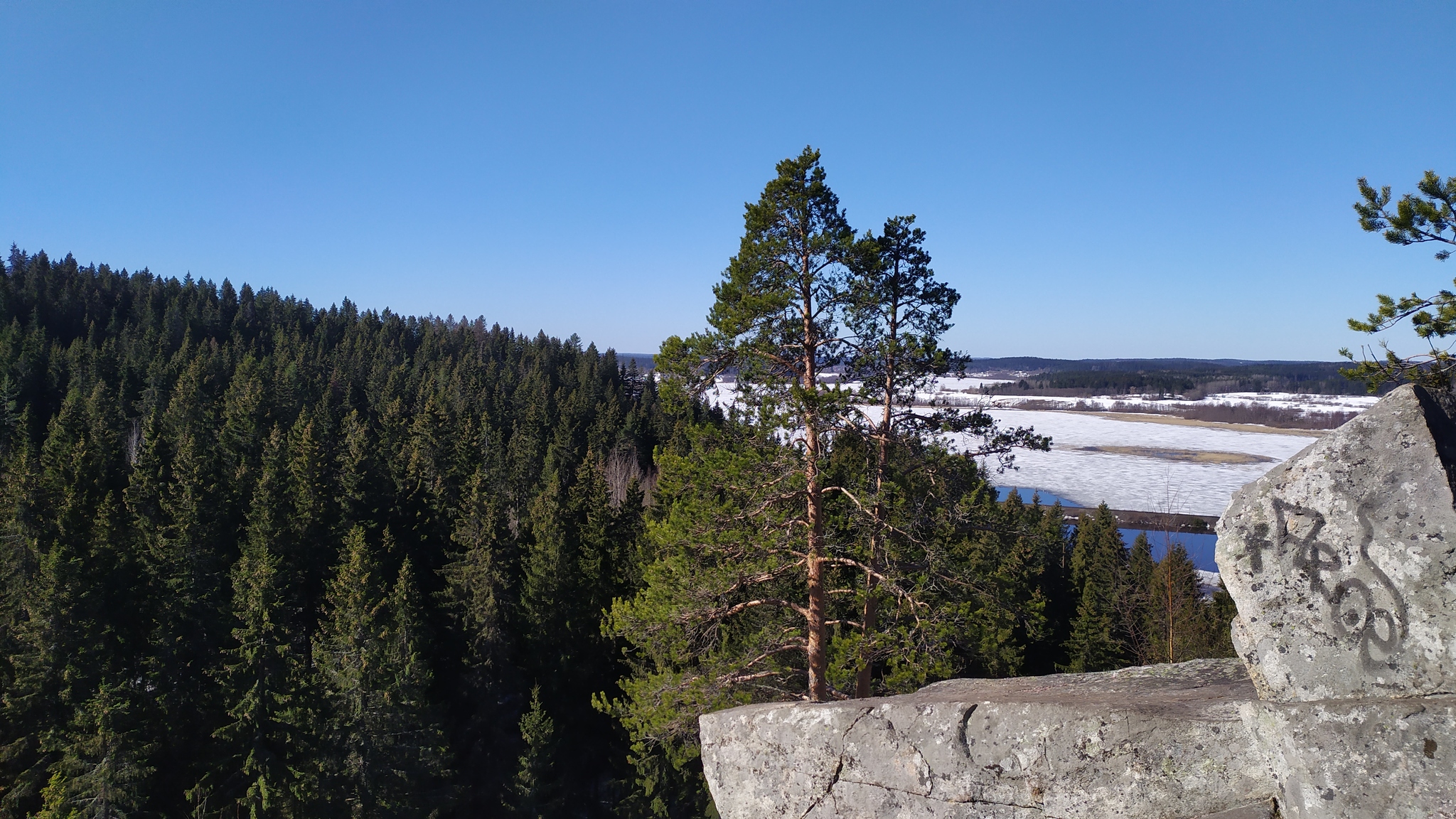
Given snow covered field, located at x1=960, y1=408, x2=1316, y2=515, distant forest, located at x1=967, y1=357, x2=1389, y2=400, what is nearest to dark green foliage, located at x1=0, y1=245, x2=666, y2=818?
snow covered field, located at x1=960, y1=408, x2=1316, y2=515

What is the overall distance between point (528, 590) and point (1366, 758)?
22177 mm

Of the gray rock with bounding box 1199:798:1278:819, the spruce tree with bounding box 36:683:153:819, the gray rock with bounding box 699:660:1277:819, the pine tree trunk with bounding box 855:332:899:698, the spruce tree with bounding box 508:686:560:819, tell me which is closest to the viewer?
the gray rock with bounding box 1199:798:1278:819

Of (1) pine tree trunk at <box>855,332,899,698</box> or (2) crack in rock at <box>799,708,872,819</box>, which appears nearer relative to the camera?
(2) crack in rock at <box>799,708,872,819</box>

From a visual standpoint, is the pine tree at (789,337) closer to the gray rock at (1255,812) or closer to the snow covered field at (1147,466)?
the gray rock at (1255,812)

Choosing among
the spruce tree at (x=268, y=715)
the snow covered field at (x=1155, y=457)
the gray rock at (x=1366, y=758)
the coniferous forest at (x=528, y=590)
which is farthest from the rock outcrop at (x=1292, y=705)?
the snow covered field at (x=1155, y=457)

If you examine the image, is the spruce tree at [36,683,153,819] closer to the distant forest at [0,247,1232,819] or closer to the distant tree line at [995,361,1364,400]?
the distant forest at [0,247,1232,819]

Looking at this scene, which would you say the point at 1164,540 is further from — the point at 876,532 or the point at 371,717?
the point at 371,717

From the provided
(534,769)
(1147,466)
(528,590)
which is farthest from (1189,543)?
(534,769)

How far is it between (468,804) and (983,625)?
1715cm

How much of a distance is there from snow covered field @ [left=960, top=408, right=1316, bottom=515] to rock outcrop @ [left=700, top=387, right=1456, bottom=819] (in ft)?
117

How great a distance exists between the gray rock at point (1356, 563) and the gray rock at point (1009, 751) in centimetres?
66

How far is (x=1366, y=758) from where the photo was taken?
12.7 feet

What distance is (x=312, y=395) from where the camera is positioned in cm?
5684

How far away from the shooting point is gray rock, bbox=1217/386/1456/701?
13.1 ft
